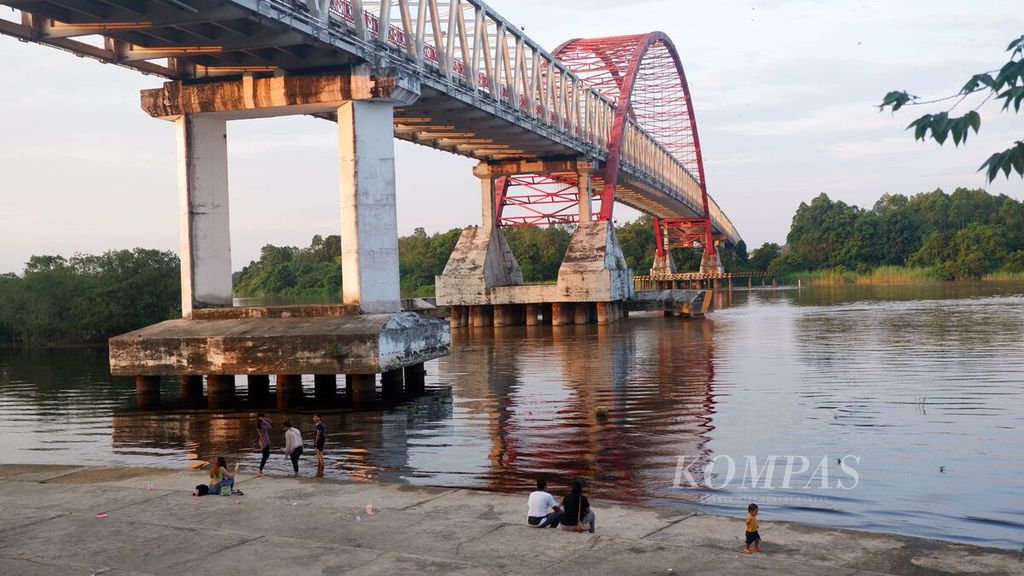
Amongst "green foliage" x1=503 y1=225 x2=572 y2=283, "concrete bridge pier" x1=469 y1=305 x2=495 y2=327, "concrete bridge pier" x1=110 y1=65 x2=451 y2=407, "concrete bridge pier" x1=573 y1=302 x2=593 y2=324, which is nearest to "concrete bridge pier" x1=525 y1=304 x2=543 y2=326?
"concrete bridge pier" x1=469 y1=305 x2=495 y2=327

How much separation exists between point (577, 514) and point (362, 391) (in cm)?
1766

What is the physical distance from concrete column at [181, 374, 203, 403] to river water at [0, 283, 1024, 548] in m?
1.43

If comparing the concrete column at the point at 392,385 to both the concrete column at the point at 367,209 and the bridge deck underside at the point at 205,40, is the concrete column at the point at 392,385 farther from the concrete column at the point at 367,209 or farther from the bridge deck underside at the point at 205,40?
the bridge deck underside at the point at 205,40

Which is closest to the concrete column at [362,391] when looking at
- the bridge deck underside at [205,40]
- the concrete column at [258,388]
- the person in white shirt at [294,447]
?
the concrete column at [258,388]

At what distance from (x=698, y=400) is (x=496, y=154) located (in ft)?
130

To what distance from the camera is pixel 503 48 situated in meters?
49.5

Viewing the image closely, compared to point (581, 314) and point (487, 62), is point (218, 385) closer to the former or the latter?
point (487, 62)

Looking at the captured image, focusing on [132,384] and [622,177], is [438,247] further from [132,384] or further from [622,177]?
[132,384]

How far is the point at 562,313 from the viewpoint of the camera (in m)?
65.8

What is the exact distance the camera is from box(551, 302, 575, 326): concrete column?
64956 mm

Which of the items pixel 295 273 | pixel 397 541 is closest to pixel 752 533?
pixel 397 541

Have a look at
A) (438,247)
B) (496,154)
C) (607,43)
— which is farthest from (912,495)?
(438,247)

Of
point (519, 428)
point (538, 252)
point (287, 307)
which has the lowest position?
point (519, 428)

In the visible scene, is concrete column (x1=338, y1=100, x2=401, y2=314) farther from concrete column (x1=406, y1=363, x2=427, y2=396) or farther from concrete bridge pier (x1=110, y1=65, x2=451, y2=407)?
concrete column (x1=406, y1=363, x2=427, y2=396)
